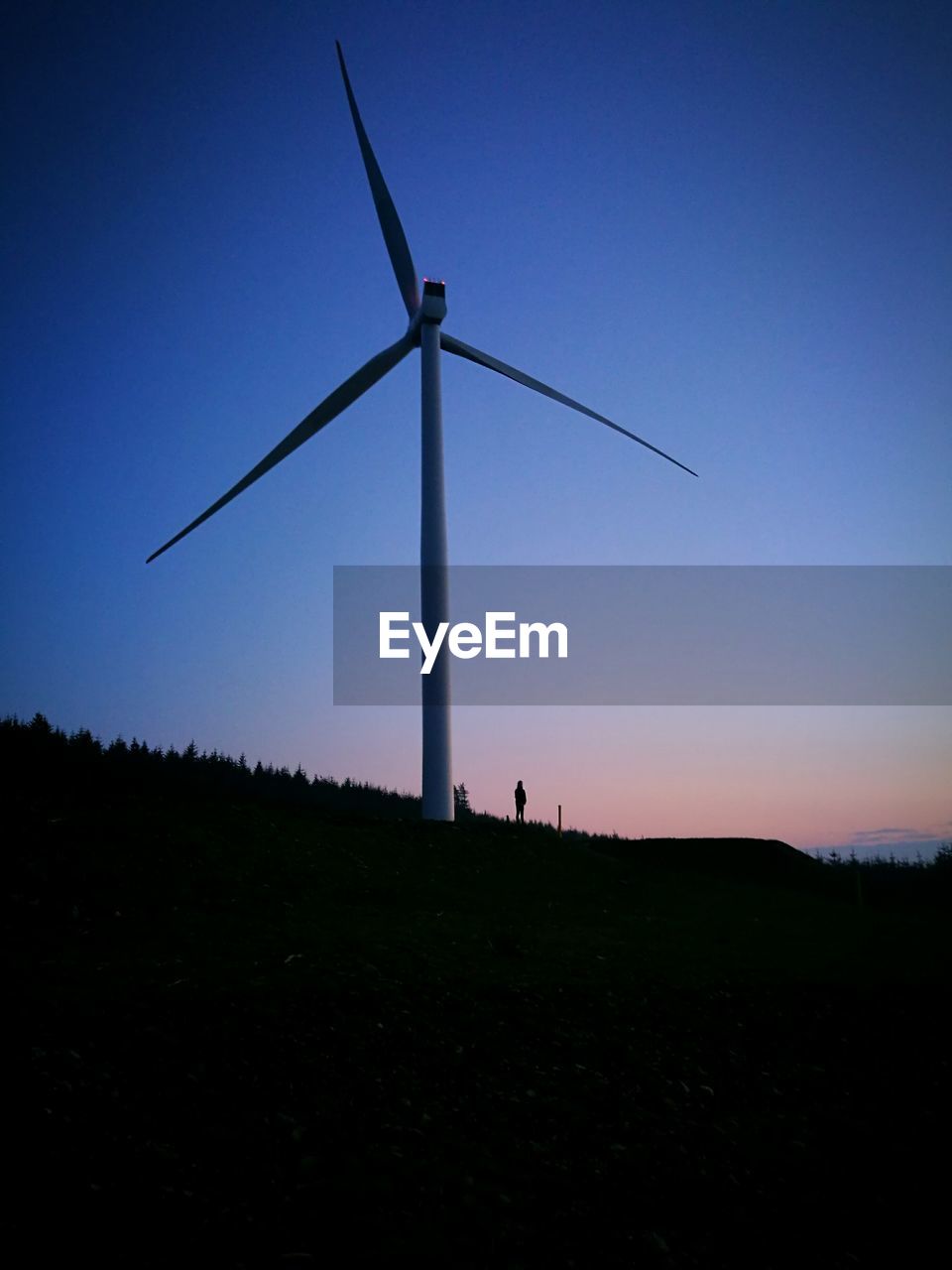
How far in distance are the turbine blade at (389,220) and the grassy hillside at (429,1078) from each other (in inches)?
1067

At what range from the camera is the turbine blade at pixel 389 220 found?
36688mm

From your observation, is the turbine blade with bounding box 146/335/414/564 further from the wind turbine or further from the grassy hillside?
the grassy hillside

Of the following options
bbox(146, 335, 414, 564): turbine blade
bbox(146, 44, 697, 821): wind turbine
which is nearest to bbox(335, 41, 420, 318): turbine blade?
bbox(146, 44, 697, 821): wind turbine

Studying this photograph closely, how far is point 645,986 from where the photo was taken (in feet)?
45.6

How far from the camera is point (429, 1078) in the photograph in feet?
29.9

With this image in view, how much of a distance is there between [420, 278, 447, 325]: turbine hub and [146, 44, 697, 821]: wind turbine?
0.14 feet

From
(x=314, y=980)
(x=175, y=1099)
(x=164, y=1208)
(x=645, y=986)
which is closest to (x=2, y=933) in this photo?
(x=314, y=980)

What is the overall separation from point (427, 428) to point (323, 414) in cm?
420

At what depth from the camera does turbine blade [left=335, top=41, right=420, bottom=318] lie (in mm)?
36688

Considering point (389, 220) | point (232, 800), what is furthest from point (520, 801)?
point (389, 220)

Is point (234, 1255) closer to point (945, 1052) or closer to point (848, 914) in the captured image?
point (945, 1052)

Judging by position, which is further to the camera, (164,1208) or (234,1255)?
(164,1208)

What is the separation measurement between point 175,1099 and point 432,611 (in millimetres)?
25853

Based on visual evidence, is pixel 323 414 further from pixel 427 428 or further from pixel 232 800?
pixel 232 800
